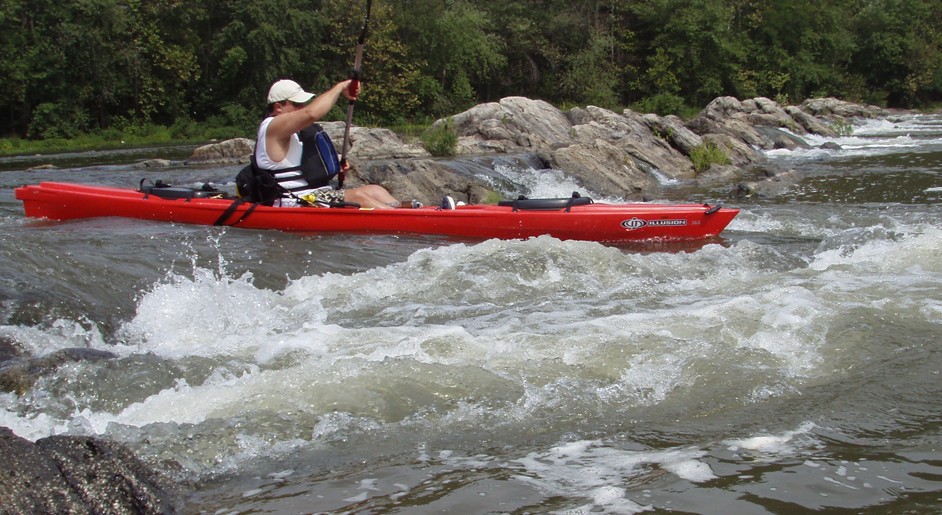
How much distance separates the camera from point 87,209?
687cm

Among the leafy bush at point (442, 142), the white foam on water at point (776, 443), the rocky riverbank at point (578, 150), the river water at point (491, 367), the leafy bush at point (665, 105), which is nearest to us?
the river water at point (491, 367)

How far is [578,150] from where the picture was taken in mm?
12383

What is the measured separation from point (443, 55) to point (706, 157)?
1645 centimetres

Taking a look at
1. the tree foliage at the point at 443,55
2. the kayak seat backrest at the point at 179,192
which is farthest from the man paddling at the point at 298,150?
the tree foliage at the point at 443,55

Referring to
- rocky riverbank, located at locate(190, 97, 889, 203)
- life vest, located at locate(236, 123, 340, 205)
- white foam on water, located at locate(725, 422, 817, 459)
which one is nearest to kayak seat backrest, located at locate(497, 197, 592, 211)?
life vest, located at locate(236, 123, 340, 205)

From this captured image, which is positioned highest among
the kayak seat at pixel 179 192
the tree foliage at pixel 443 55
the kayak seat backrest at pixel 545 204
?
the tree foliage at pixel 443 55

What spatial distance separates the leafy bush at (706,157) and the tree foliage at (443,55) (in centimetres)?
1349

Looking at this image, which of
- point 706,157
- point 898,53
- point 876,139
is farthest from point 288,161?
point 898,53

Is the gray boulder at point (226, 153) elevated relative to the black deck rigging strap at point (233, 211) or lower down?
elevated

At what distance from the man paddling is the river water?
1.51 ft

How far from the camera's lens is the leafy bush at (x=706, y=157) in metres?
13.6

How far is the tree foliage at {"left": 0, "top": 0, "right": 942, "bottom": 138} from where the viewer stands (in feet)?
80.6

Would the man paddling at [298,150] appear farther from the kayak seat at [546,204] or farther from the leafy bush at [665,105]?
the leafy bush at [665,105]

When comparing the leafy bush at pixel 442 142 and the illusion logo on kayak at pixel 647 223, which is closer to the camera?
the illusion logo on kayak at pixel 647 223
